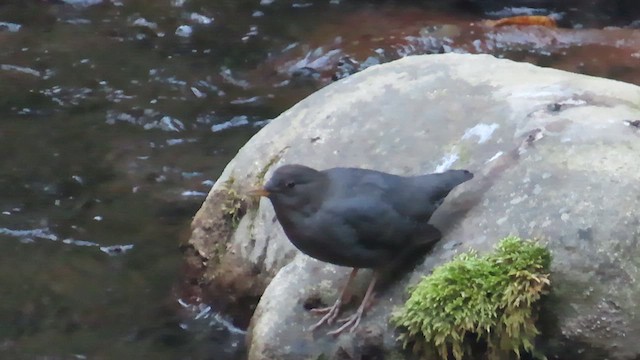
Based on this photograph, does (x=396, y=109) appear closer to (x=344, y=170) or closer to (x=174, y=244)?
(x=344, y=170)

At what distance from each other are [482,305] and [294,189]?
85 cm

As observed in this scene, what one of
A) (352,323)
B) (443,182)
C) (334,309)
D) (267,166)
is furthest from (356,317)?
(267,166)

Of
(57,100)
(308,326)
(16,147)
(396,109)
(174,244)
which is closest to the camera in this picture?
(308,326)

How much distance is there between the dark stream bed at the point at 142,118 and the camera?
16.5 ft

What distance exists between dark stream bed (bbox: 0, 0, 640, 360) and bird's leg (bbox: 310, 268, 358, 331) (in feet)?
3.89

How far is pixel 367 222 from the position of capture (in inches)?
138

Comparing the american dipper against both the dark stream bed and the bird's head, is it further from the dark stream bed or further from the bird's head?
the dark stream bed

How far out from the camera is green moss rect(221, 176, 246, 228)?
192 inches

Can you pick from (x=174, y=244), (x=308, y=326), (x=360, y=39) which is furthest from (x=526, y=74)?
(x=360, y=39)

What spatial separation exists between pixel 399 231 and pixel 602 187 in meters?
0.78

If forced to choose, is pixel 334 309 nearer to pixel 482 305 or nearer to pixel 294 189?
pixel 294 189

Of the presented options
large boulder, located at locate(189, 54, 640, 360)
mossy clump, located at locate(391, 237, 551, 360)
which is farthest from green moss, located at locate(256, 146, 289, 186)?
mossy clump, located at locate(391, 237, 551, 360)

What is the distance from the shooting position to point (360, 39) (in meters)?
9.27

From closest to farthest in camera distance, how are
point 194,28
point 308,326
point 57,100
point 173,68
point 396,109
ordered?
1. point 308,326
2. point 396,109
3. point 57,100
4. point 173,68
5. point 194,28
